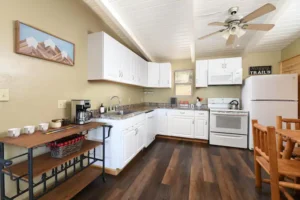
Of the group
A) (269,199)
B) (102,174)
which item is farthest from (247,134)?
(102,174)

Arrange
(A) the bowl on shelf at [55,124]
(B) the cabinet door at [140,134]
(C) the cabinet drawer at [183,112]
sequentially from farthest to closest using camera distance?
(C) the cabinet drawer at [183,112]
(B) the cabinet door at [140,134]
(A) the bowl on shelf at [55,124]

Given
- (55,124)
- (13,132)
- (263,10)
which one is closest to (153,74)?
(263,10)

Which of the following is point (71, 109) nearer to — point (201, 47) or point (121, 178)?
Result: point (121, 178)

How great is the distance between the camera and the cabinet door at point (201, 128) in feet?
11.4

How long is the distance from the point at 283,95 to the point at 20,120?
14.1ft

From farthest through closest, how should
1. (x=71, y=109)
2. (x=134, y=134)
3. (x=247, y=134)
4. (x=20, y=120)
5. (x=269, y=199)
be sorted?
(x=247, y=134), (x=134, y=134), (x=71, y=109), (x=269, y=199), (x=20, y=120)

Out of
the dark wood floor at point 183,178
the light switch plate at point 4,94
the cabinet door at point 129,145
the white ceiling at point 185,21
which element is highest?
Answer: the white ceiling at point 185,21

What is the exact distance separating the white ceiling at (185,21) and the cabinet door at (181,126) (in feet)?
6.22

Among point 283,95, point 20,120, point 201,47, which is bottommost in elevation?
point 20,120

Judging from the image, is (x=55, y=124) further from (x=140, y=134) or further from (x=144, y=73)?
(x=144, y=73)

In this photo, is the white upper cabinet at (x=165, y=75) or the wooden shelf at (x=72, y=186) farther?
the white upper cabinet at (x=165, y=75)

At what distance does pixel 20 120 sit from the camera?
4.72ft

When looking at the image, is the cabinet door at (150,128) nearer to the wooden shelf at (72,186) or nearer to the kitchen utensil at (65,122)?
the wooden shelf at (72,186)

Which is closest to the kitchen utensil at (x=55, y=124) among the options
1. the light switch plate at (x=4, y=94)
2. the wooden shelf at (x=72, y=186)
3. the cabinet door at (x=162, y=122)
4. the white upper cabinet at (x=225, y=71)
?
the light switch plate at (x=4, y=94)
